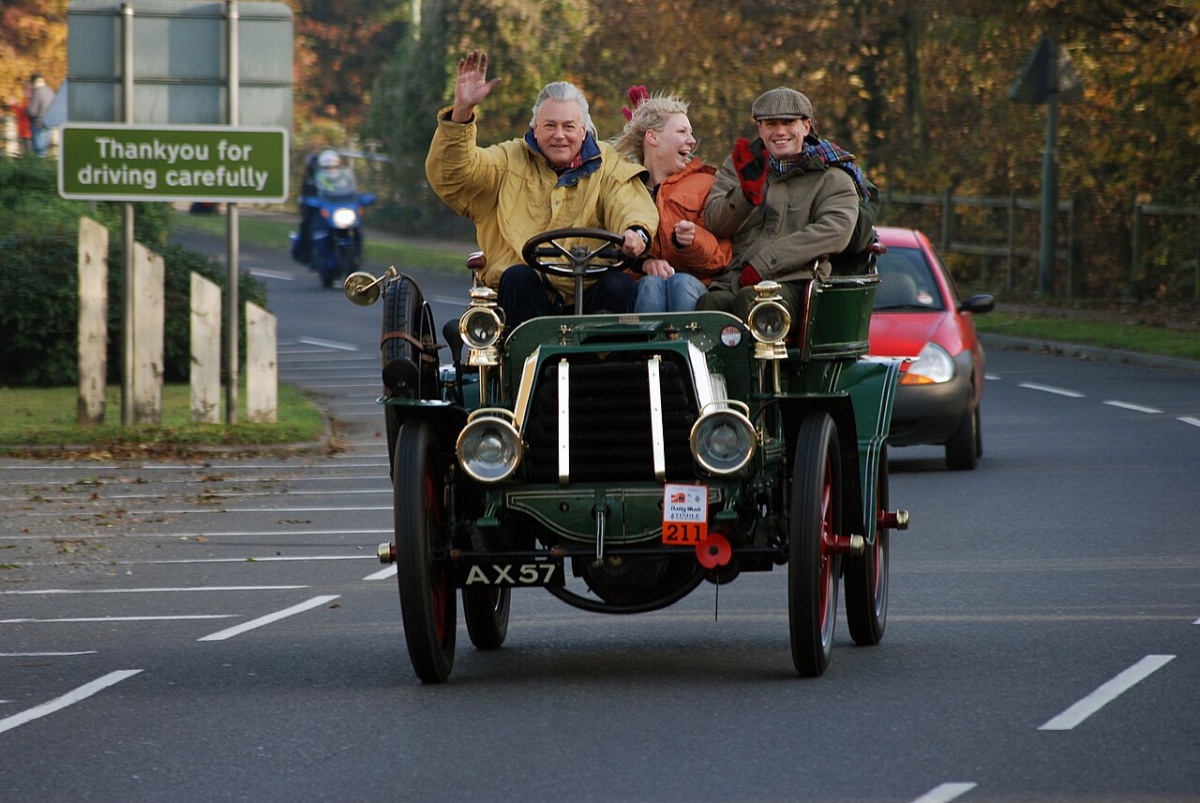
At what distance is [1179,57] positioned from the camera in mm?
27578

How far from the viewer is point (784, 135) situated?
29.7 feet

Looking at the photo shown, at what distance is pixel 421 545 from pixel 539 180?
1.86 m

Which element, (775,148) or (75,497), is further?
(75,497)

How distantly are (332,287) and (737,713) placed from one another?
1239 inches

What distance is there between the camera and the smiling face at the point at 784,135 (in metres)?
9.04

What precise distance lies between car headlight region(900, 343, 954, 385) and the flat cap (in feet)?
21.8

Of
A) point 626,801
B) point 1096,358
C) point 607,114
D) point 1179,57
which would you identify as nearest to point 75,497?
point 626,801

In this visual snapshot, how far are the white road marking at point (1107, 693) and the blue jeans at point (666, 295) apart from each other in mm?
2022

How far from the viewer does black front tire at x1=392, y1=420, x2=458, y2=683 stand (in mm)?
7816

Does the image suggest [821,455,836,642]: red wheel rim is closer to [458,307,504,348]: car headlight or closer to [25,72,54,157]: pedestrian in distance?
[458,307,504,348]: car headlight

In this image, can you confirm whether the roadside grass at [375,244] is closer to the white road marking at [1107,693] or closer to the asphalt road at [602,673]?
the asphalt road at [602,673]

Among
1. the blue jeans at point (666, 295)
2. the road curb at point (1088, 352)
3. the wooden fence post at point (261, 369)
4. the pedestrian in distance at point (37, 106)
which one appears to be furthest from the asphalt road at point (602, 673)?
the pedestrian in distance at point (37, 106)

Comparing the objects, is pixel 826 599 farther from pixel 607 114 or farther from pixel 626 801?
pixel 607 114

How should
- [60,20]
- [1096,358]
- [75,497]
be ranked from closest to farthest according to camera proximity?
[75,497]
[1096,358]
[60,20]
